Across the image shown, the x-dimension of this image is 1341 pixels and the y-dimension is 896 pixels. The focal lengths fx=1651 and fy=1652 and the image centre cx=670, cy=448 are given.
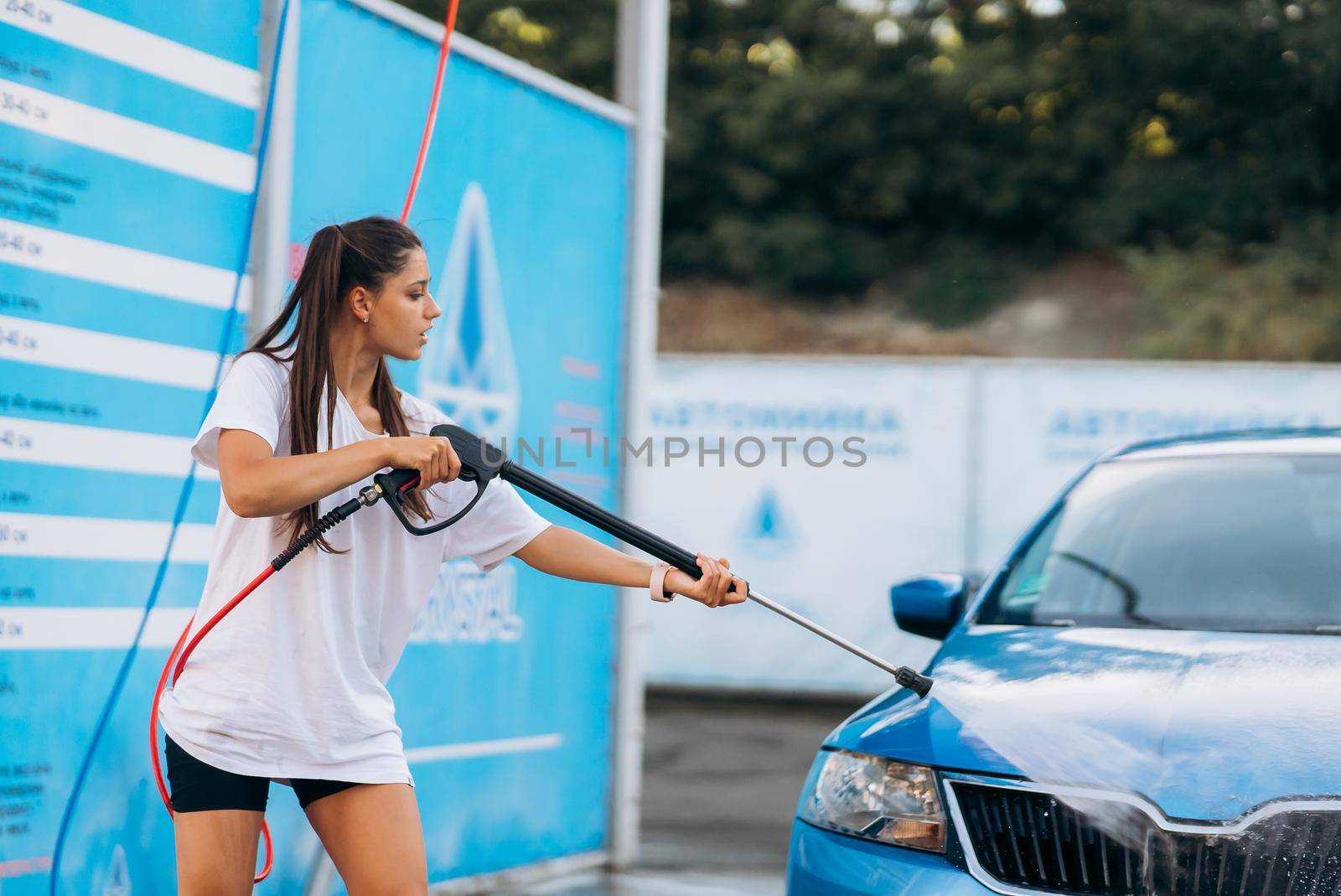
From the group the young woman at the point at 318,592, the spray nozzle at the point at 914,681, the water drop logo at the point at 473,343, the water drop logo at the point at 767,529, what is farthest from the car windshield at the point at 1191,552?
the water drop logo at the point at 767,529

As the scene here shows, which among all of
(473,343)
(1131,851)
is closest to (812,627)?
(1131,851)

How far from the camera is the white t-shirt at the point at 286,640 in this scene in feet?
9.66

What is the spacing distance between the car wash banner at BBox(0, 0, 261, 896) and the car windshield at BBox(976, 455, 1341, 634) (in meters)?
2.21

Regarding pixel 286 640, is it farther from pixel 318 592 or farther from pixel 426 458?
pixel 426 458

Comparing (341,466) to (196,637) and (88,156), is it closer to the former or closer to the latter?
(196,637)

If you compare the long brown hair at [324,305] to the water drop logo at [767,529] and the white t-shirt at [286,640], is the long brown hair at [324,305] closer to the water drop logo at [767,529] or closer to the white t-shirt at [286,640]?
the white t-shirt at [286,640]

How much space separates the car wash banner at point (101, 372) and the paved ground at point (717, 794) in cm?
212

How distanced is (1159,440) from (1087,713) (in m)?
1.76

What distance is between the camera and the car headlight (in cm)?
Result: 332

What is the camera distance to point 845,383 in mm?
11586

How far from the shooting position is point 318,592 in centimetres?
301

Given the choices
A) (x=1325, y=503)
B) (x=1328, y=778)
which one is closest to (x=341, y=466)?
(x=1328, y=778)

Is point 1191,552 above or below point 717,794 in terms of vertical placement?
above

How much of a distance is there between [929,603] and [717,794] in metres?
4.44
